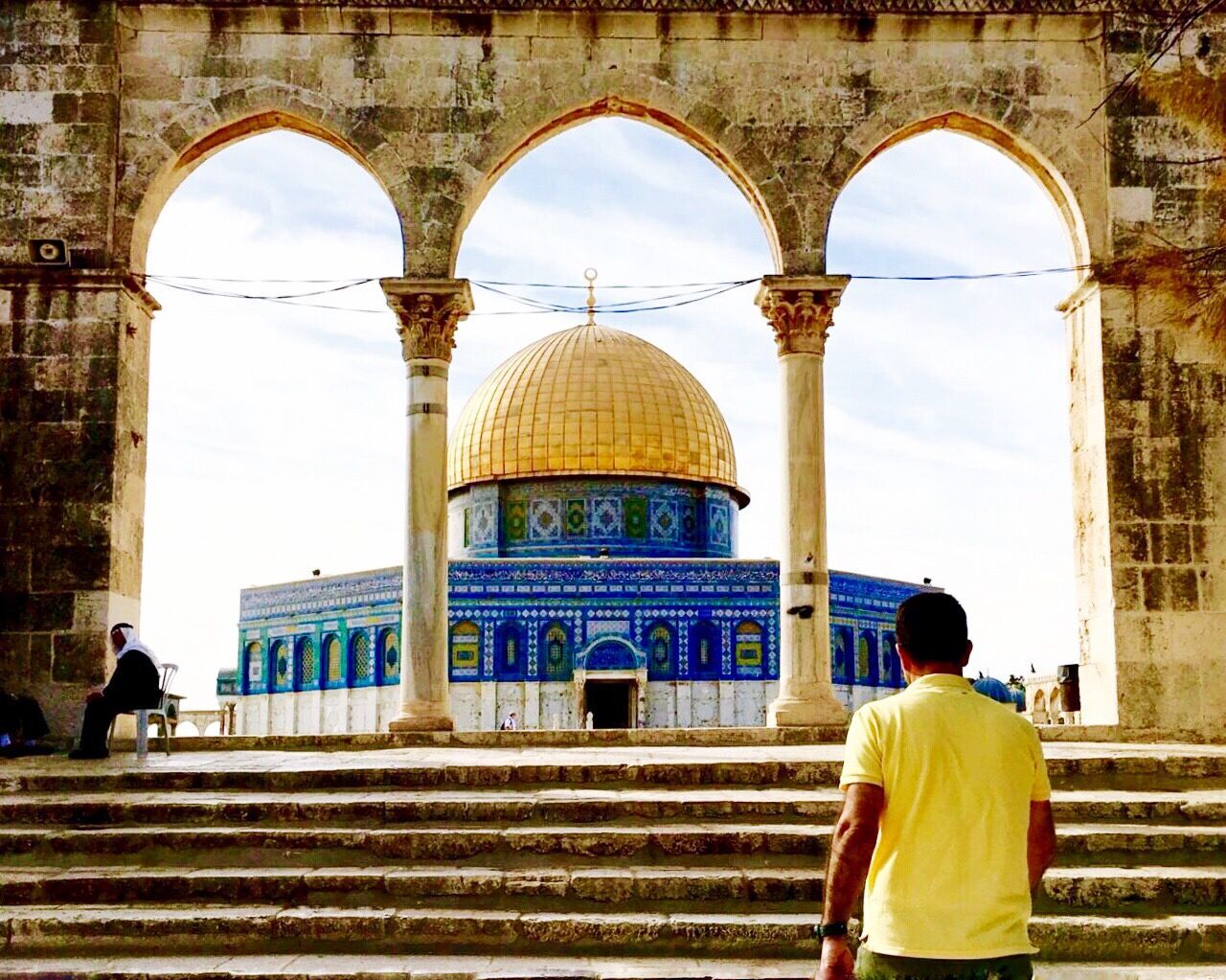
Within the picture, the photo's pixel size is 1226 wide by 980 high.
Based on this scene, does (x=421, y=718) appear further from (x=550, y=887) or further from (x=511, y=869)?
(x=550, y=887)

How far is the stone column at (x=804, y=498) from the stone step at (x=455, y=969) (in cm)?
480

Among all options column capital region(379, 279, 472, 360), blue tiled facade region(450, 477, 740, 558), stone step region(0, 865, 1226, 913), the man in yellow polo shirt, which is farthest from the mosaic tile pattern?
the man in yellow polo shirt

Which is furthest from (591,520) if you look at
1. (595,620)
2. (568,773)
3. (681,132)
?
(568,773)

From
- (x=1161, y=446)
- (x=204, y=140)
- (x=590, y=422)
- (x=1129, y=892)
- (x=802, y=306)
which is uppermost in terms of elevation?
(x=590, y=422)

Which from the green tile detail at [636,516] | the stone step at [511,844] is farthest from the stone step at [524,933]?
the green tile detail at [636,516]

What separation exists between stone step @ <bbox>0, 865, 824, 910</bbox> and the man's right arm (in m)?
3.04

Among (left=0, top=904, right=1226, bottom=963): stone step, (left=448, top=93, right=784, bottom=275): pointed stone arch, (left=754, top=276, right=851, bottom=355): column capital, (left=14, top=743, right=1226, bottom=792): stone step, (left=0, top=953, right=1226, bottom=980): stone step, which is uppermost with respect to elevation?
(left=448, top=93, right=784, bottom=275): pointed stone arch

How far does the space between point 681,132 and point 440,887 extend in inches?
266

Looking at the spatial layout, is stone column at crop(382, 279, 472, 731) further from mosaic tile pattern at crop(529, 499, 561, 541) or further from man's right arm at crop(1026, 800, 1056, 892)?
mosaic tile pattern at crop(529, 499, 561, 541)

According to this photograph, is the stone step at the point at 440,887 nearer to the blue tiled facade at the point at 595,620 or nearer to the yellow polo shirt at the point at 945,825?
the yellow polo shirt at the point at 945,825

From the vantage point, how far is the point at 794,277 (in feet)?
35.8

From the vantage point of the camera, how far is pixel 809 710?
10516 millimetres

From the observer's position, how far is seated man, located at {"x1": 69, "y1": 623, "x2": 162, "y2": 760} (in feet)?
29.8

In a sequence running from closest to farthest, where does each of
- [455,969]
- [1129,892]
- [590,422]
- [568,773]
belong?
[455,969], [1129,892], [568,773], [590,422]
